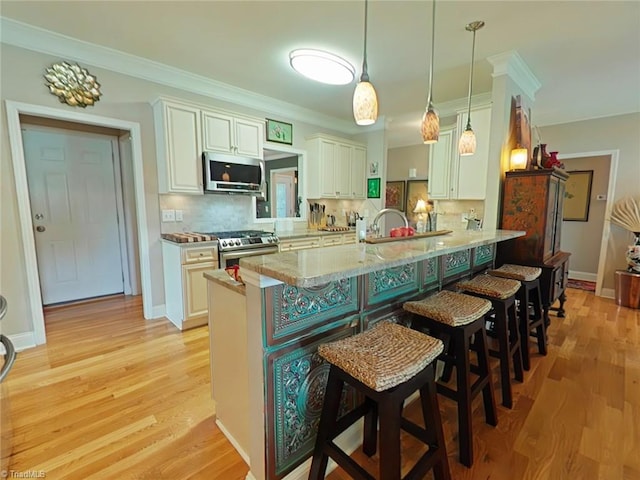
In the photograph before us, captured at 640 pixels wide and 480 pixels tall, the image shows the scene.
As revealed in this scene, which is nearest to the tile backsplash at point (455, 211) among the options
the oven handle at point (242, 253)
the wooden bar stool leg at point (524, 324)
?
the wooden bar stool leg at point (524, 324)

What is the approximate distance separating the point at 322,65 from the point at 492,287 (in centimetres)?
201

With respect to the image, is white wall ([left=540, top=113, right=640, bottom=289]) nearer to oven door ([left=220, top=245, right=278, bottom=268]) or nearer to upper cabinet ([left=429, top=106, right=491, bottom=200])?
upper cabinet ([left=429, top=106, right=491, bottom=200])

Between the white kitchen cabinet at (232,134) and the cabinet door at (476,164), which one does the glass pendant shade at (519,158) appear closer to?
the cabinet door at (476,164)

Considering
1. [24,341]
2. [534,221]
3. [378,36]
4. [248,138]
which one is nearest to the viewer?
[378,36]

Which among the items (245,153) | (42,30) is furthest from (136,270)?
(42,30)

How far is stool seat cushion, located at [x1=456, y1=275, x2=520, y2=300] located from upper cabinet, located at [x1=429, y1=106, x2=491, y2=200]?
4.21 ft

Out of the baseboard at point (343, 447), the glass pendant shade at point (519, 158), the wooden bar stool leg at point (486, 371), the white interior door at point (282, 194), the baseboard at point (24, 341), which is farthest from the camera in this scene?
the white interior door at point (282, 194)

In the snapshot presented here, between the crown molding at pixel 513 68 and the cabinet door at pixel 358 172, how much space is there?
228 centimetres

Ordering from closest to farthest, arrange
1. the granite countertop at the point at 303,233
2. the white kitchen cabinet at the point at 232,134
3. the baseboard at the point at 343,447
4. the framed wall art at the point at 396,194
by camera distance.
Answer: the baseboard at the point at 343,447 < the white kitchen cabinet at the point at 232,134 < the granite countertop at the point at 303,233 < the framed wall art at the point at 396,194

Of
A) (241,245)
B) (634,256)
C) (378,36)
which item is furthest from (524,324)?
(634,256)

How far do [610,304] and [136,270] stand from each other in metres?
6.42

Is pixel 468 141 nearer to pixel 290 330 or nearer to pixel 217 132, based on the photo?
pixel 290 330

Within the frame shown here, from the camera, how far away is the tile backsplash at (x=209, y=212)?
333 centimetres

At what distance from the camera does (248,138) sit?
3.55 metres
